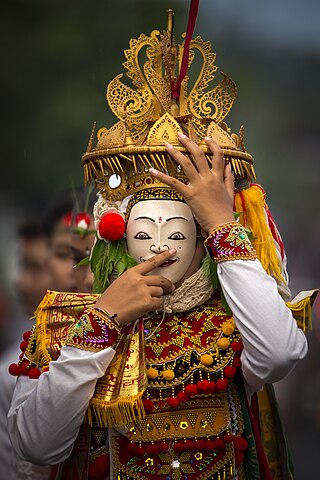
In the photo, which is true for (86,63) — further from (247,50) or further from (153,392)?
(153,392)

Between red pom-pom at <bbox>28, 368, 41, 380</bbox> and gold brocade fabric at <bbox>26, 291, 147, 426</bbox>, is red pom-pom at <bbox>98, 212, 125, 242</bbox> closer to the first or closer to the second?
gold brocade fabric at <bbox>26, 291, 147, 426</bbox>

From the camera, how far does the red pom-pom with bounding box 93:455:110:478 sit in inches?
118

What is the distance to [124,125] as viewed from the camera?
10.0ft

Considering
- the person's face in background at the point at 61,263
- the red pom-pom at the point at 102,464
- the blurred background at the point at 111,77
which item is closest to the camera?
the red pom-pom at the point at 102,464

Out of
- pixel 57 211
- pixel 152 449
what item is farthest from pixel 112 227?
pixel 57 211

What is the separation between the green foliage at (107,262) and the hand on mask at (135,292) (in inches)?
4.1

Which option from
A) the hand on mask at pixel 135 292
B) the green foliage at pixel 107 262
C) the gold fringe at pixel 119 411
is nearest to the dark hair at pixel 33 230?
the green foliage at pixel 107 262

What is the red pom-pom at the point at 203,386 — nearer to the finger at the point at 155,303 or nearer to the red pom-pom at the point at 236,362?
the red pom-pom at the point at 236,362

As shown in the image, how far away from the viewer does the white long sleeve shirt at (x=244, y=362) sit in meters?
2.78

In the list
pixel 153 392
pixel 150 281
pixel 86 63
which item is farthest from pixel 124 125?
pixel 86 63

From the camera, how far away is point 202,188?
2.93 meters

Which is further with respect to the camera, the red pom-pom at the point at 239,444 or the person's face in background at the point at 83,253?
the person's face in background at the point at 83,253

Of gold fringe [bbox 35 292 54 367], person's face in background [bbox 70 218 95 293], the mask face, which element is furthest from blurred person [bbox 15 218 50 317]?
the mask face

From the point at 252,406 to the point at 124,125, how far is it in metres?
1.14
